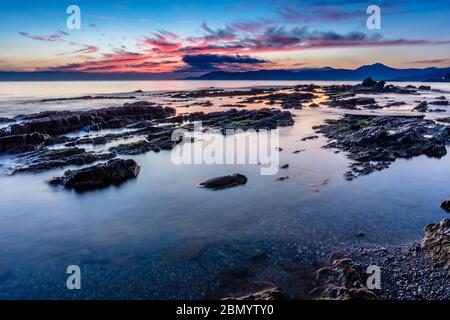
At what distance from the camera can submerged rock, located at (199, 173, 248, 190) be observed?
23500mm

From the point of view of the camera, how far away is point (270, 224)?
17.1 meters

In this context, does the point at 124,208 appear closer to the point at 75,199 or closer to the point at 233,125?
the point at 75,199

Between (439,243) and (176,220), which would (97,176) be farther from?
(439,243)

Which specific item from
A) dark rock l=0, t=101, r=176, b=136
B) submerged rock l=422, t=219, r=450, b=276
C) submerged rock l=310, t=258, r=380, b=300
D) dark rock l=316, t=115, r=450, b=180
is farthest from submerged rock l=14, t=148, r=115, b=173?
submerged rock l=422, t=219, r=450, b=276

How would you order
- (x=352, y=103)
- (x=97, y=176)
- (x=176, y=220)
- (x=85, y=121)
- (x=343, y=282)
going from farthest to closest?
(x=352, y=103) → (x=85, y=121) → (x=97, y=176) → (x=176, y=220) → (x=343, y=282)

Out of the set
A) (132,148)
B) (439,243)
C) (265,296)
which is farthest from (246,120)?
(265,296)

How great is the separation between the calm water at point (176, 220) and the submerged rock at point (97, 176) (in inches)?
35.2

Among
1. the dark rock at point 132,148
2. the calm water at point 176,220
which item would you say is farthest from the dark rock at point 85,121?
the calm water at point 176,220

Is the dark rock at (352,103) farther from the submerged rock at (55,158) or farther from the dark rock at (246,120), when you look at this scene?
the submerged rock at (55,158)

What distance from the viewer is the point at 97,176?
2436 cm

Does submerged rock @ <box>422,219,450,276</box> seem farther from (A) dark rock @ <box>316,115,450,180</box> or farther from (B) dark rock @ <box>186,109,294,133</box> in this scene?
(B) dark rock @ <box>186,109,294,133</box>

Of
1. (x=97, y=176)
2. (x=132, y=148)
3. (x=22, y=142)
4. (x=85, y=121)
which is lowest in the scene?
(x=97, y=176)

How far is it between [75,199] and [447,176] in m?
27.4

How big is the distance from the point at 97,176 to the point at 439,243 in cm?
2172
